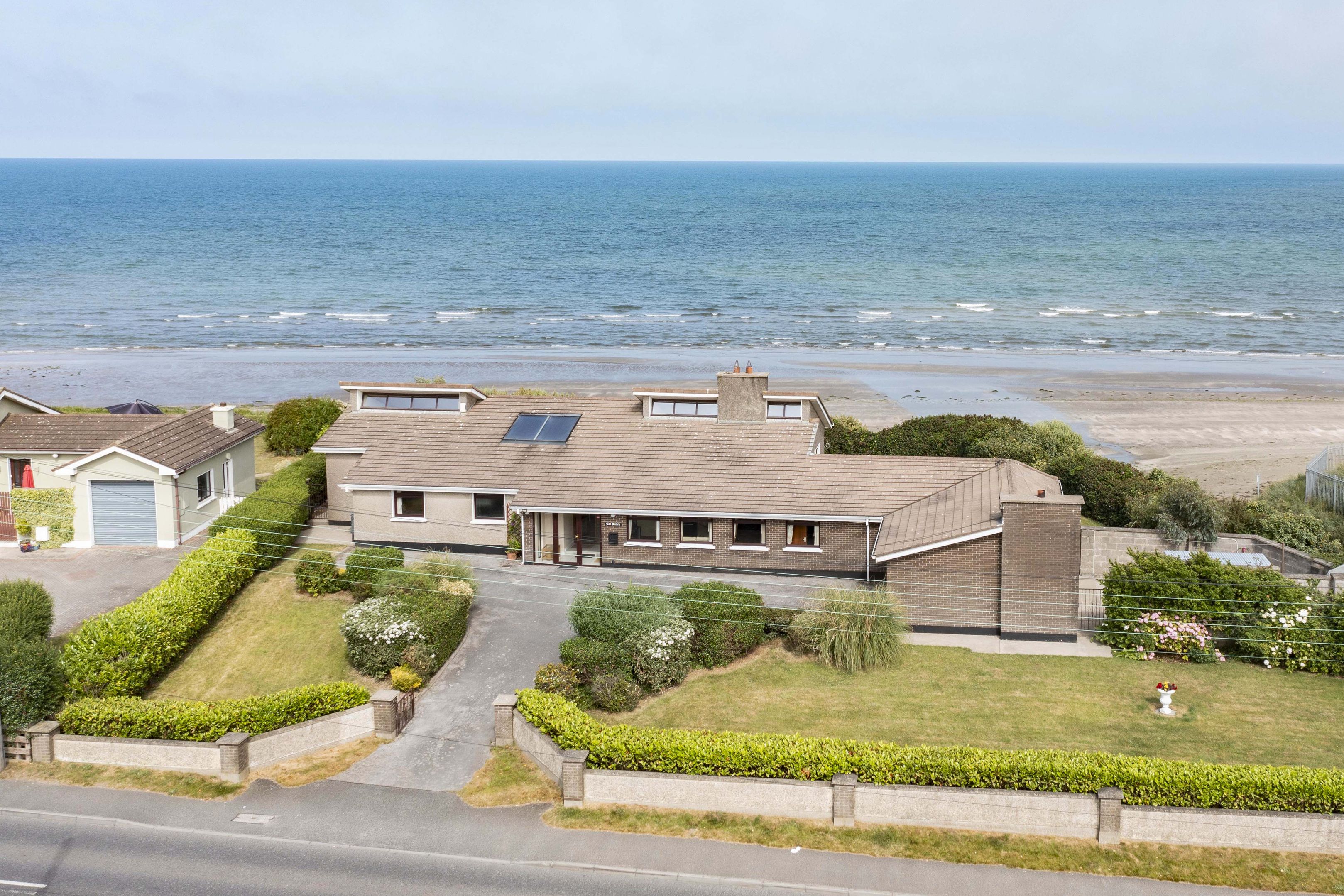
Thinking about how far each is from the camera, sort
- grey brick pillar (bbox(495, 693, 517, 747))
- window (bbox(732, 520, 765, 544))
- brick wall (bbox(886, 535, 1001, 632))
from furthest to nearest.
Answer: window (bbox(732, 520, 765, 544)), brick wall (bbox(886, 535, 1001, 632)), grey brick pillar (bbox(495, 693, 517, 747))

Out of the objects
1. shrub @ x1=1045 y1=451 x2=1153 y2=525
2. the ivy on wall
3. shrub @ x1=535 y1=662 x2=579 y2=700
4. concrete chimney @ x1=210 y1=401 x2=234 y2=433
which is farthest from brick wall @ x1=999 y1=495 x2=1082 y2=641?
the ivy on wall

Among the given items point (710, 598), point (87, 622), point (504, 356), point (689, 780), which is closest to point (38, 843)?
point (87, 622)

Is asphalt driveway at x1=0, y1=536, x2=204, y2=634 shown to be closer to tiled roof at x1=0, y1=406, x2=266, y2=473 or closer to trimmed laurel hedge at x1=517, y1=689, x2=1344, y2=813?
tiled roof at x1=0, y1=406, x2=266, y2=473

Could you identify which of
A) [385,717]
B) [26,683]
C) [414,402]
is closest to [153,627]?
[26,683]

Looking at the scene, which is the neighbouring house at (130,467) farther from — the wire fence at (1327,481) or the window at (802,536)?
the wire fence at (1327,481)

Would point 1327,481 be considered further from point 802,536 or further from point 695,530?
point 695,530
